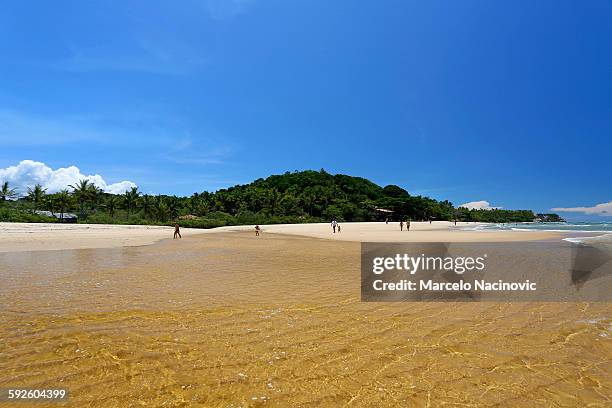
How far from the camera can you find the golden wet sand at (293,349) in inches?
166

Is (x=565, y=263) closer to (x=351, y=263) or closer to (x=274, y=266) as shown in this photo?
(x=351, y=263)

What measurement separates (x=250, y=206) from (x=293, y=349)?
10281 centimetres

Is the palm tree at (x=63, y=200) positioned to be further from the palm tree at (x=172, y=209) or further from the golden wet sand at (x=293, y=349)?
the golden wet sand at (x=293, y=349)

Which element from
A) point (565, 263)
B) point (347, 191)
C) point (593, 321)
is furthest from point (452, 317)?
point (347, 191)

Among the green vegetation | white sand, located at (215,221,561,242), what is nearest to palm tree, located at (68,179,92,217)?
the green vegetation

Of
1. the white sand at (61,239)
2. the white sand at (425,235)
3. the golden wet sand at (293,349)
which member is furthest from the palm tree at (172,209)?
the golden wet sand at (293,349)

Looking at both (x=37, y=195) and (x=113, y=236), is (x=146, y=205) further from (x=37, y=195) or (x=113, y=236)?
(x=113, y=236)

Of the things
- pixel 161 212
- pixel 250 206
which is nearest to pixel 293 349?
pixel 161 212

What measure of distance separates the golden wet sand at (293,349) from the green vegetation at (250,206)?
62323mm

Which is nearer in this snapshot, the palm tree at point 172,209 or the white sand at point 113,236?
the white sand at point 113,236

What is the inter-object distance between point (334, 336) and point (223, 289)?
5.13m

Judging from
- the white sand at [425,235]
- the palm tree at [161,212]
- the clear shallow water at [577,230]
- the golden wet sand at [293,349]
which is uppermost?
the palm tree at [161,212]

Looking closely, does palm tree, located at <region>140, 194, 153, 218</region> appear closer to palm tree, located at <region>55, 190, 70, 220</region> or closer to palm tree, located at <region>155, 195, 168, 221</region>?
palm tree, located at <region>155, 195, 168, 221</region>

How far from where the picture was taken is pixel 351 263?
52.1 ft
